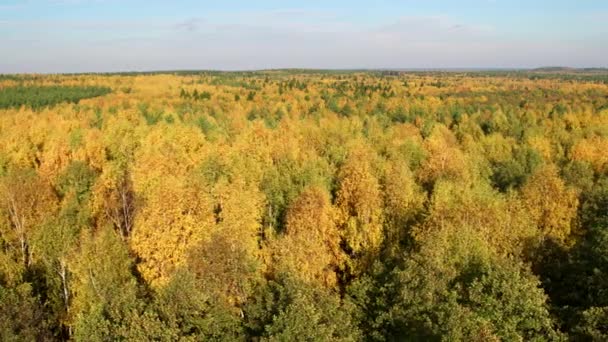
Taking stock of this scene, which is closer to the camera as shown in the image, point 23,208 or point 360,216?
point 360,216

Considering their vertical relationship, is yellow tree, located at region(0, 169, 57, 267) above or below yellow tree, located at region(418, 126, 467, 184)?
below

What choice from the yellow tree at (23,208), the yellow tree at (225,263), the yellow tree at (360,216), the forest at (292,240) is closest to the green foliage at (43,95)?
the forest at (292,240)

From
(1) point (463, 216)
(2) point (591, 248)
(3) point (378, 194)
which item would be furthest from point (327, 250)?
(2) point (591, 248)

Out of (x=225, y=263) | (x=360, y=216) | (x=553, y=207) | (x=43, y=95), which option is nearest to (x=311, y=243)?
(x=225, y=263)

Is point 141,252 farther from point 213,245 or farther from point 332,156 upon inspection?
point 332,156

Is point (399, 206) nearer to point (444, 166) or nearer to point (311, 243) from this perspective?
point (311, 243)

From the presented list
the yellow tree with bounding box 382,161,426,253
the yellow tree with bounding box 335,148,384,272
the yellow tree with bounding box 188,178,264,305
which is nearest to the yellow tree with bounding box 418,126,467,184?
the yellow tree with bounding box 382,161,426,253

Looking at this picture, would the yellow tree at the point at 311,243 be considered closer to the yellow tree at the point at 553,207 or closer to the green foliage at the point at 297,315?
the green foliage at the point at 297,315

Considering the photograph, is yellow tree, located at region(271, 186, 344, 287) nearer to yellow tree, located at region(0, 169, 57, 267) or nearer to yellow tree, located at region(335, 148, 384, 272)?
yellow tree, located at region(335, 148, 384, 272)
